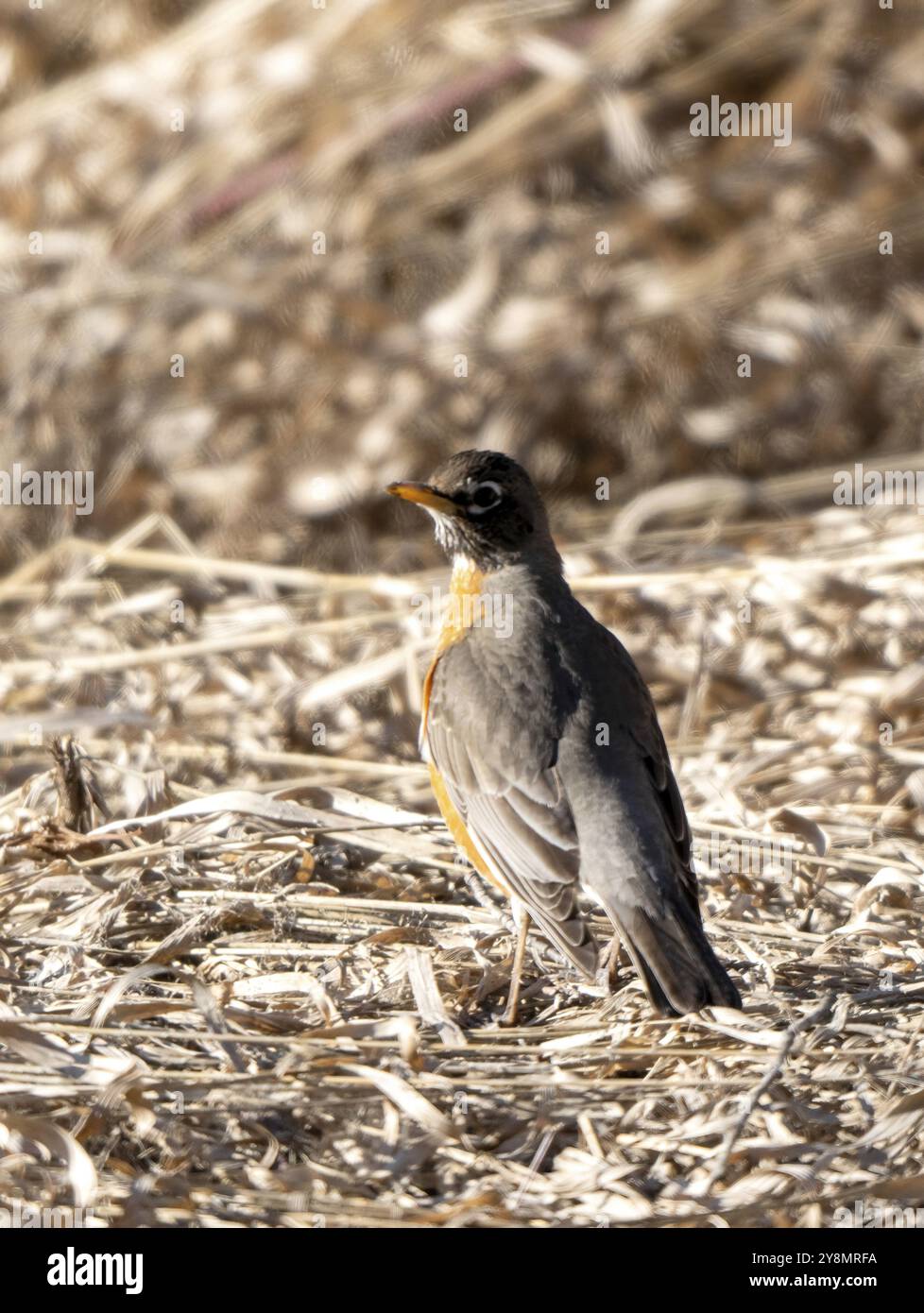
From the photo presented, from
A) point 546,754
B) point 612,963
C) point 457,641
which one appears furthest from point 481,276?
point 612,963

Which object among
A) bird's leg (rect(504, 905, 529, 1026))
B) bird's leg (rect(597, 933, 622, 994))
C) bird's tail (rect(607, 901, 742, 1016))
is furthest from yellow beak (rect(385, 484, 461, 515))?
bird's tail (rect(607, 901, 742, 1016))

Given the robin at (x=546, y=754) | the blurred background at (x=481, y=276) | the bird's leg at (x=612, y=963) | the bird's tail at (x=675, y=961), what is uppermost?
the blurred background at (x=481, y=276)

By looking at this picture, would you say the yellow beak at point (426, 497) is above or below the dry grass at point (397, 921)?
above

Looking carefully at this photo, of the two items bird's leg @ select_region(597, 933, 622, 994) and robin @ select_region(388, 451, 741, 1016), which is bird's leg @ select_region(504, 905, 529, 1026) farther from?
bird's leg @ select_region(597, 933, 622, 994)

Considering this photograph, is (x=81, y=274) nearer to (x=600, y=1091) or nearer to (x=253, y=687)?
(x=253, y=687)

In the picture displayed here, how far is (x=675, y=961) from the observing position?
159 inches

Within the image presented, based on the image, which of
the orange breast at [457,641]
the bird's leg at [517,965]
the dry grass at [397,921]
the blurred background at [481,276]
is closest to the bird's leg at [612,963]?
the dry grass at [397,921]

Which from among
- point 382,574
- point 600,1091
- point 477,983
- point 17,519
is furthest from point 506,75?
point 600,1091

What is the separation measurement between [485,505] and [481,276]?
3.35m

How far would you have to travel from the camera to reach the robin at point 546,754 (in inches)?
166

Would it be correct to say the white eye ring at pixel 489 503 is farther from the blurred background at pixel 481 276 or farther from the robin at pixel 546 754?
the blurred background at pixel 481 276

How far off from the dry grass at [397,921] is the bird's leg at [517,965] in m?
0.07

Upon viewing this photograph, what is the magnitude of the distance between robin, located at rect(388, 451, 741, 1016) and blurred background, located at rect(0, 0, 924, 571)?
2860 millimetres

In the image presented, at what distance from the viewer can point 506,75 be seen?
840cm
